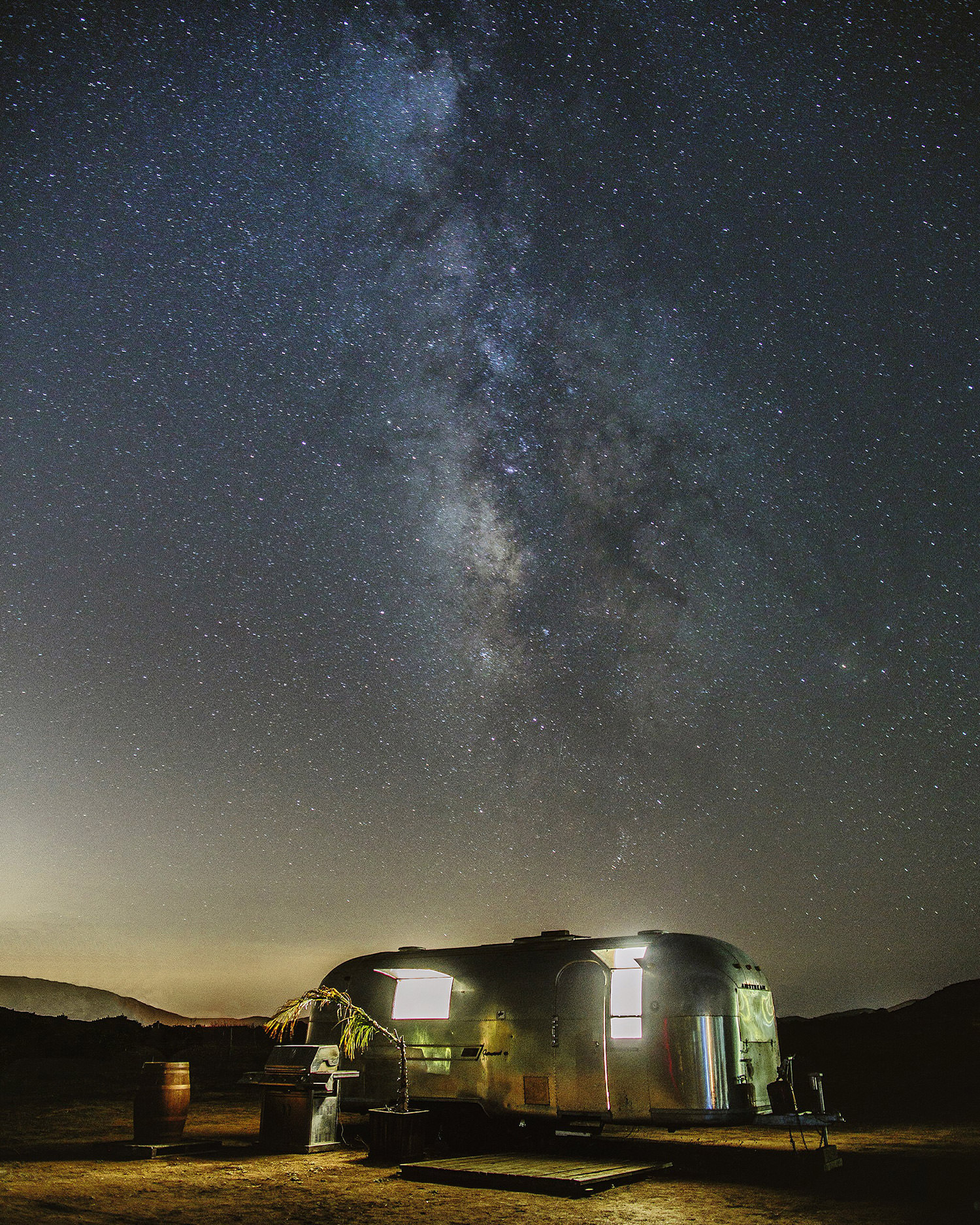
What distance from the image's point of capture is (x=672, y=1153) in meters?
13.1

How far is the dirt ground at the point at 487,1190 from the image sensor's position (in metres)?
8.68

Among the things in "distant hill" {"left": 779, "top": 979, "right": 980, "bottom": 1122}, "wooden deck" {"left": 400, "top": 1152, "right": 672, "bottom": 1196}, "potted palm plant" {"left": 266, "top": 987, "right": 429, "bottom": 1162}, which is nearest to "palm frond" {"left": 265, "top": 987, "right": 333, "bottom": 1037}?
"potted palm plant" {"left": 266, "top": 987, "right": 429, "bottom": 1162}

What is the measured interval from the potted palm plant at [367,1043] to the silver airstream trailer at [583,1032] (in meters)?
0.24

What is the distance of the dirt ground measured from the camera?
868 cm

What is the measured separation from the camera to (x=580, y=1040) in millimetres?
11906

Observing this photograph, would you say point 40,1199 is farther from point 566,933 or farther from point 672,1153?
point 672,1153

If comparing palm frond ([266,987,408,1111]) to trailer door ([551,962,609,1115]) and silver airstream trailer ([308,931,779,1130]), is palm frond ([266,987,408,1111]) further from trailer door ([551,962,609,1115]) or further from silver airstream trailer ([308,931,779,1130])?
trailer door ([551,962,609,1115])

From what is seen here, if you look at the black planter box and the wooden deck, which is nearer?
the wooden deck

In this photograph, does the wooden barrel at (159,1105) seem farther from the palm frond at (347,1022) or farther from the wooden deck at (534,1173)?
the wooden deck at (534,1173)

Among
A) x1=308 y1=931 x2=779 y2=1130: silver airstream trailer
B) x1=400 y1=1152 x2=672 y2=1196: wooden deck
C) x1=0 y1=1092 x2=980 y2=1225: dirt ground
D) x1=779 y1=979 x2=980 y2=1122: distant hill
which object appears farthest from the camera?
x1=779 y1=979 x2=980 y2=1122: distant hill

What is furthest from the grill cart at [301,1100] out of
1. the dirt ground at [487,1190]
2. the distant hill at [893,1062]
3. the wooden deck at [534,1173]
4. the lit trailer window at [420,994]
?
the distant hill at [893,1062]

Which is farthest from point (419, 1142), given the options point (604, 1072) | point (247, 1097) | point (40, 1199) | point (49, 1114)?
point (247, 1097)

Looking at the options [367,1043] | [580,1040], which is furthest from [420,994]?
[580,1040]

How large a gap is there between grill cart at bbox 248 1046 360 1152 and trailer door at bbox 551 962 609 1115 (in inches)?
130
